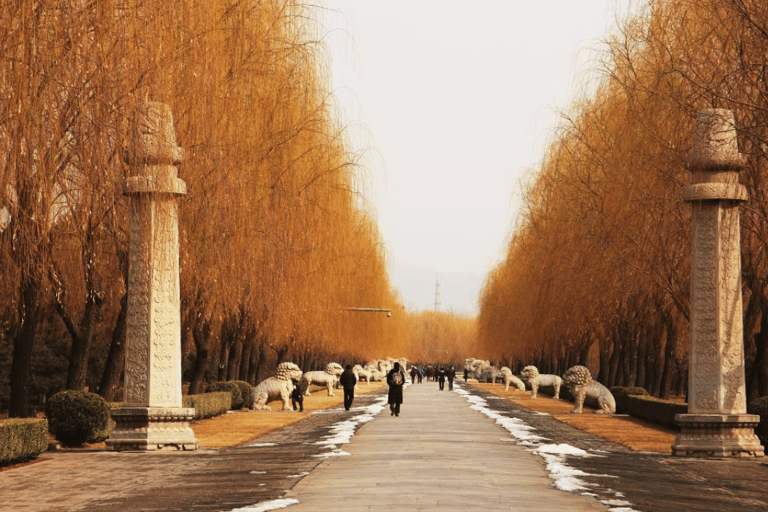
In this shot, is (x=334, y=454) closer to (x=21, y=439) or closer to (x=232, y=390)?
(x=21, y=439)

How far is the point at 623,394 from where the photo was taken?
37250mm

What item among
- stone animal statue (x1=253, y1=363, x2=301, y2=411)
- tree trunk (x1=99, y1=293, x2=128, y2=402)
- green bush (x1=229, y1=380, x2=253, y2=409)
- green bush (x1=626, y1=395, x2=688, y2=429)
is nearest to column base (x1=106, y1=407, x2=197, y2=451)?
tree trunk (x1=99, y1=293, x2=128, y2=402)

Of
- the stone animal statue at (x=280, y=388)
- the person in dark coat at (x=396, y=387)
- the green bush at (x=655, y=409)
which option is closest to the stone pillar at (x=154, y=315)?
the green bush at (x=655, y=409)

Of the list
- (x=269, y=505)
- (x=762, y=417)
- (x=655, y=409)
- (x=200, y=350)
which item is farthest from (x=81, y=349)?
(x=655, y=409)

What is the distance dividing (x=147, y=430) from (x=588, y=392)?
20.6m

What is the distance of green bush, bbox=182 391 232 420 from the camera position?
28050mm

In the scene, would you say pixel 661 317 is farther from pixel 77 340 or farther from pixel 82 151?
pixel 82 151

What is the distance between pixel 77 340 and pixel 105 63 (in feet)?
31.5

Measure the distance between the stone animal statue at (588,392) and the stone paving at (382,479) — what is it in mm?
14714

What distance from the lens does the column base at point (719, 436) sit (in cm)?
1889

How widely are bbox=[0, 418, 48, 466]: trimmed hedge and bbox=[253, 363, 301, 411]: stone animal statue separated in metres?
19.1

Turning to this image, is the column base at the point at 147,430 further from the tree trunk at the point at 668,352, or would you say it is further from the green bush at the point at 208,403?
the tree trunk at the point at 668,352

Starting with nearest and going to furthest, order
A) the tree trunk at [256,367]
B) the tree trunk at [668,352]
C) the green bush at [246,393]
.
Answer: the tree trunk at [668,352] → the green bush at [246,393] → the tree trunk at [256,367]

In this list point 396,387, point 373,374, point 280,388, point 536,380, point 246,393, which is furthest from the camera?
point 373,374
